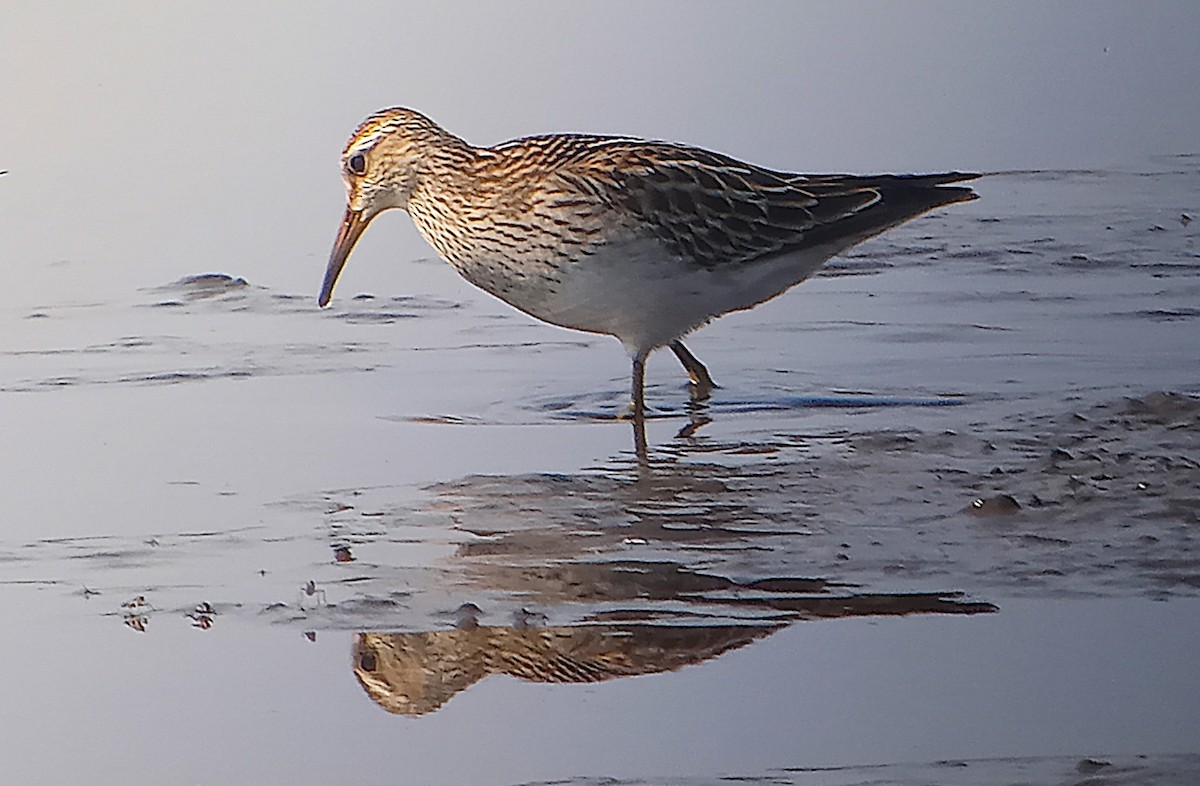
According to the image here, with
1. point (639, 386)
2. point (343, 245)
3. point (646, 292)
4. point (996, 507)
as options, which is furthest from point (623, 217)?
point (996, 507)

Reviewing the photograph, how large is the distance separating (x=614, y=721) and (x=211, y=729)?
792 millimetres

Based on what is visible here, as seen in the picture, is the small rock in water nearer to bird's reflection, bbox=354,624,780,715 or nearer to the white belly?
bird's reflection, bbox=354,624,780,715

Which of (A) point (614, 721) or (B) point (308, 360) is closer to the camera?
(A) point (614, 721)

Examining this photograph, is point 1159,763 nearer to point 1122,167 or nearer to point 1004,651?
point 1004,651

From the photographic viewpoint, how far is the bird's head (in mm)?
6383

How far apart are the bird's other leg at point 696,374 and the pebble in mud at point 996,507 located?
60.5 inches

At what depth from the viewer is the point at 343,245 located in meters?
6.62

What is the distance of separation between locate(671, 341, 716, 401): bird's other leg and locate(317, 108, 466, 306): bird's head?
96cm

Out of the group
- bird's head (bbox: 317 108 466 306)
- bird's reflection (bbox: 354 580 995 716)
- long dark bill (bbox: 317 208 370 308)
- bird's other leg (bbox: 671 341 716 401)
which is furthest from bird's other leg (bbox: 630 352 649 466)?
bird's reflection (bbox: 354 580 995 716)

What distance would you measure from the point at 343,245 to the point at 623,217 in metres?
1.14

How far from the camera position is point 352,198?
6.56 m

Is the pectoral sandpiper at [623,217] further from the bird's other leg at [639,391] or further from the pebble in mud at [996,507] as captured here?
the pebble in mud at [996,507]

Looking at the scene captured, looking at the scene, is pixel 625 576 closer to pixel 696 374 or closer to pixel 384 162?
pixel 696 374

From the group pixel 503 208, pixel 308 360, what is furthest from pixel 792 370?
pixel 308 360
